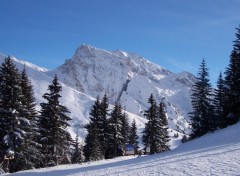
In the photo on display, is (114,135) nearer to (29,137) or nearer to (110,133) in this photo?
(110,133)

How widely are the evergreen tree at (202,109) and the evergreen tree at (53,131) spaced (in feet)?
66.5

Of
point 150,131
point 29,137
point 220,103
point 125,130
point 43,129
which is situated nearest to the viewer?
point 29,137

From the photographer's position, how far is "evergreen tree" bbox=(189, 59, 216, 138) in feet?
167

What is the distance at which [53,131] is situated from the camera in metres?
40.0

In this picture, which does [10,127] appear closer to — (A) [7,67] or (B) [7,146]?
(B) [7,146]

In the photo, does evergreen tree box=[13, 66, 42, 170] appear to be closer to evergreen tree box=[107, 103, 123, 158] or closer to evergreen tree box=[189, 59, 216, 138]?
evergreen tree box=[107, 103, 123, 158]

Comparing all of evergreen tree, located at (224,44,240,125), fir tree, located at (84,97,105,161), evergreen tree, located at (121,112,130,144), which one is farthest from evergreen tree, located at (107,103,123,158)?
evergreen tree, located at (224,44,240,125)

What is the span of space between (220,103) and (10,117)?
33.6 metres

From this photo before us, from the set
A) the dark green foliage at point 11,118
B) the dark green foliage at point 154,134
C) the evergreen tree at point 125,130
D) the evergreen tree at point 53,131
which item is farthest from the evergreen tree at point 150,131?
the dark green foliage at point 11,118

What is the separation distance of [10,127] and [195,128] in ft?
97.0

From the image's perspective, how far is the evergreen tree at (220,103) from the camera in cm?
4958

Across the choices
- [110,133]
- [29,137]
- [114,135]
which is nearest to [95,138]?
[110,133]

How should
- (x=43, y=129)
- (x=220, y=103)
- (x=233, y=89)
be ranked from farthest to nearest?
(x=220, y=103), (x=233, y=89), (x=43, y=129)

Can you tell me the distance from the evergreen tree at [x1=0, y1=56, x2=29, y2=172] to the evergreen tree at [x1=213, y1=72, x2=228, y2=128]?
28382 millimetres
